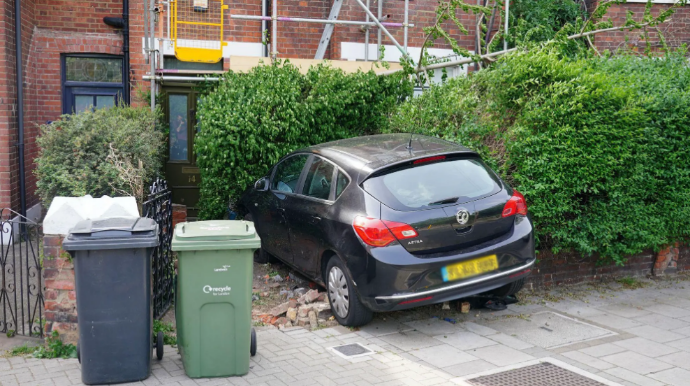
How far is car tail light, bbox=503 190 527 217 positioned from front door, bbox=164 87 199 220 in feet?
20.1

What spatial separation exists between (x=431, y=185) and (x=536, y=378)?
1.85 m

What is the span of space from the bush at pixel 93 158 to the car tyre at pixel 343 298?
233 cm

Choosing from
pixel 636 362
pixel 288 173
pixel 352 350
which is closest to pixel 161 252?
pixel 288 173

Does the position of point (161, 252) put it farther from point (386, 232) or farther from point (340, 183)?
point (386, 232)

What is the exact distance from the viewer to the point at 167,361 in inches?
213

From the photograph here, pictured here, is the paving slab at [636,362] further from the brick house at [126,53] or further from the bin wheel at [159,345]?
the brick house at [126,53]

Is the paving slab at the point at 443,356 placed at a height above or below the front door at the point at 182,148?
below

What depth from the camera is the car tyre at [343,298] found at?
239 inches

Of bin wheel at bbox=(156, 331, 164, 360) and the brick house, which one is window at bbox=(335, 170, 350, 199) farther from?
the brick house

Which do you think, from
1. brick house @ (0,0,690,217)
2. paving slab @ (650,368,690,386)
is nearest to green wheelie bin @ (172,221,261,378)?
paving slab @ (650,368,690,386)

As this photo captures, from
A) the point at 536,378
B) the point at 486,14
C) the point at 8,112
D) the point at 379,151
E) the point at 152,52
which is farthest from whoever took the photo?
the point at 152,52

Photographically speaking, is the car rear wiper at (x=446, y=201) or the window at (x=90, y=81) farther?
the window at (x=90, y=81)

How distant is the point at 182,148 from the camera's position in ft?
36.9

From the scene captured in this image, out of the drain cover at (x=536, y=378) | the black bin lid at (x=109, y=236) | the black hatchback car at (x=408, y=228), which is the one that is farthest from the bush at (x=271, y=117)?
the drain cover at (x=536, y=378)
